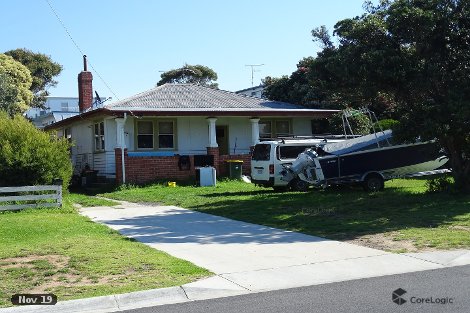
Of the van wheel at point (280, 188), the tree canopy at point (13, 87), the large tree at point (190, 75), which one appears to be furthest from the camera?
the large tree at point (190, 75)

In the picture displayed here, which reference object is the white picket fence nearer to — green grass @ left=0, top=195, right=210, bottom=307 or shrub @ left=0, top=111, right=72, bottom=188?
shrub @ left=0, top=111, right=72, bottom=188

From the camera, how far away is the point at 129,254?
31.2 ft

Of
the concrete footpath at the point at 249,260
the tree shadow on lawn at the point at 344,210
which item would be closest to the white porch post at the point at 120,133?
the tree shadow on lawn at the point at 344,210

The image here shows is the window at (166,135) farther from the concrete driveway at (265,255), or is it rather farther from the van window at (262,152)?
the concrete driveway at (265,255)

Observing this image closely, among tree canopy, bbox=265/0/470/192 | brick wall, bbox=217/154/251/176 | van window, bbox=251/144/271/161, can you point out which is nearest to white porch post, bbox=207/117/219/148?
brick wall, bbox=217/154/251/176

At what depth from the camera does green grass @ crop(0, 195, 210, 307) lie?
746 cm

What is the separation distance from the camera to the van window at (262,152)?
67.1ft

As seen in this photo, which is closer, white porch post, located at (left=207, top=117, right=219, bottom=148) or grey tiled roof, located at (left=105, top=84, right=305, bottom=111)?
grey tiled roof, located at (left=105, top=84, right=305, bottom=111)

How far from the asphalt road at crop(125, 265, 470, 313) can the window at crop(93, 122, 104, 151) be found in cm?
2000

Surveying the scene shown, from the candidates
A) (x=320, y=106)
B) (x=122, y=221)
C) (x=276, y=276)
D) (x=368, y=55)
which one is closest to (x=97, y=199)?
(x=122, y=221)

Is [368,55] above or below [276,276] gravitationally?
above

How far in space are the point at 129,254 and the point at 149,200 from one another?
32.7 ft

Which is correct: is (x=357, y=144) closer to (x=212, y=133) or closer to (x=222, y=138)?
(x=212, y=133)

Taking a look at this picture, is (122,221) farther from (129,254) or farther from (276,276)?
(276,276)
